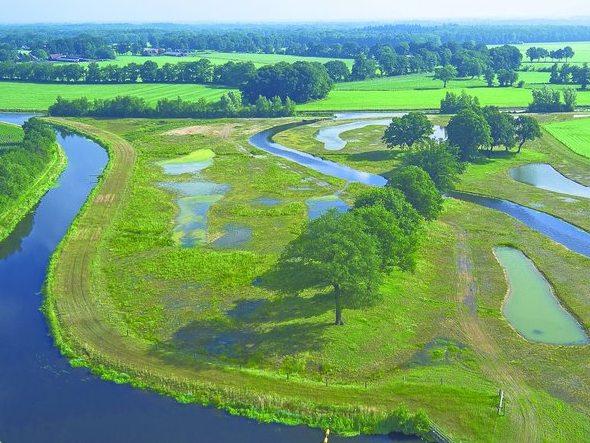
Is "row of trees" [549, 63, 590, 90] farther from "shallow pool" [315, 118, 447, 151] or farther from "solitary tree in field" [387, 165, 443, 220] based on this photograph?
"solitary tree in field" [387, 165, 443, 220]

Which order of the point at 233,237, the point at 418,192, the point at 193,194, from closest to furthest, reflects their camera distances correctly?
the point at 418,192
the point at 233,237
the point at 193,194

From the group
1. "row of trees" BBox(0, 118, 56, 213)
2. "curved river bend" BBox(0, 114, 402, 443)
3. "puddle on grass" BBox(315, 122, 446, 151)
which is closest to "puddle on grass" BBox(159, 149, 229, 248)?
"row of trees" BBox(0, 118, 56, 213)

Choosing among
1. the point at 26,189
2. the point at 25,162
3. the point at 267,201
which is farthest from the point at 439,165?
the point at 25,162

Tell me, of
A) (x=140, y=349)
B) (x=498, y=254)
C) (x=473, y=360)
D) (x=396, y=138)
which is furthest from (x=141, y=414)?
(x=396, y=138)

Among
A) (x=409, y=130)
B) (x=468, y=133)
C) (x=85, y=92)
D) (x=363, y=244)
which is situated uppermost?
(x=363, y=244)

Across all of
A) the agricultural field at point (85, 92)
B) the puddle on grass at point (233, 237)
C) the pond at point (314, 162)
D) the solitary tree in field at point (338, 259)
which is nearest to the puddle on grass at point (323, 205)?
the puddle on grass at point (233, 237)

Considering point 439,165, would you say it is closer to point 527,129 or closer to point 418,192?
point 418,192
